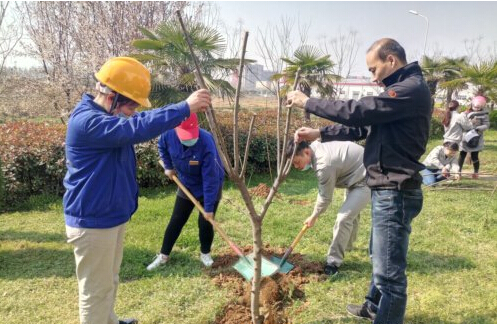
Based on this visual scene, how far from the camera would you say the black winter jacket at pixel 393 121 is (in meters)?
2.13

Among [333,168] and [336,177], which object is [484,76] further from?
[333,168]

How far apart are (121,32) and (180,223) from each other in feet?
38.5

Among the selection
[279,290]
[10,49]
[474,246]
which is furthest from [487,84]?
[10,49]

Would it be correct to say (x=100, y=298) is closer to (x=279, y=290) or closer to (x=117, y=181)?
(x=117, y=181)

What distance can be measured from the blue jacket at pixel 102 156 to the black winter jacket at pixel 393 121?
0.88 metres

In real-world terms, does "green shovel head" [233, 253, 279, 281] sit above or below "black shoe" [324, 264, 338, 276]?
above

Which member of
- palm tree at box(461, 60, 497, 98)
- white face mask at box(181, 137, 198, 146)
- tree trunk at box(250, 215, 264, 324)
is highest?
palm tree at box(461, 60, 497, 98)

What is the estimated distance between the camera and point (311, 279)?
3574 mm

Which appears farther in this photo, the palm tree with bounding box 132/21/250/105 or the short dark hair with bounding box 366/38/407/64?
the palm tree with bounding box 132/21/250/105

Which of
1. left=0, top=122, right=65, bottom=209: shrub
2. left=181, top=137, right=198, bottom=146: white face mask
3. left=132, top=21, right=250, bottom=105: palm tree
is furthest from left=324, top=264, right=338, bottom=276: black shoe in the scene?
left=0, top=122, right=65, bottom=209: shrub

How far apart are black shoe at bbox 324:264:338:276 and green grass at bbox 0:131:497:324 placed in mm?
98

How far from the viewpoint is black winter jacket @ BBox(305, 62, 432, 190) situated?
83.7 inches

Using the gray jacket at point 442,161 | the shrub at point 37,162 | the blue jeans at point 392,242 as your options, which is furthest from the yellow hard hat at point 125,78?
the gray jacket at point 442,161

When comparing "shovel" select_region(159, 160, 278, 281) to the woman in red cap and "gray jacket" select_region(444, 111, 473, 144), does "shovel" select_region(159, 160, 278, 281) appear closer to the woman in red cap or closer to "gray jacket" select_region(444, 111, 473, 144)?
the woman in red cap
